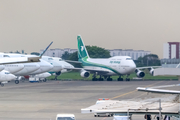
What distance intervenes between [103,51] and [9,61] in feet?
496

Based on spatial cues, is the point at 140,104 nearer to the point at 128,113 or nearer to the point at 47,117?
the point at 128,113

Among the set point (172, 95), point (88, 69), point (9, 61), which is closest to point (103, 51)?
point (88, 69)

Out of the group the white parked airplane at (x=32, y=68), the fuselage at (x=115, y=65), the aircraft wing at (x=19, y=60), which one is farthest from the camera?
the fuselage at (x=115, y=65)

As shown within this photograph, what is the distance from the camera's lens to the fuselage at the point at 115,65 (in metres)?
78.4

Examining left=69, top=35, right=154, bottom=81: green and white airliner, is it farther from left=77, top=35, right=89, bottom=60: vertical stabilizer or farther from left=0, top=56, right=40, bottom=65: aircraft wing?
left=0, top=56, right=40, bottom=65: aircraft wing

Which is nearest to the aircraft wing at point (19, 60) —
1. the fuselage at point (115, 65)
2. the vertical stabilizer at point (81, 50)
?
the fuselage at point (115, 65)

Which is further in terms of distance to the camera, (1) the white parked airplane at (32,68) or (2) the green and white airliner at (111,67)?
(2) the green and white airliner at (111,67)

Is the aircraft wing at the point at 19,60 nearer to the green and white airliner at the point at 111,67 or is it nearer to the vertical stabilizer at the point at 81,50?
the green and white airliner at the point at 111,67

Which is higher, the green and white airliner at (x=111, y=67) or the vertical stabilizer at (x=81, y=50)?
the vertical stabilizer at (x=81, y=50)

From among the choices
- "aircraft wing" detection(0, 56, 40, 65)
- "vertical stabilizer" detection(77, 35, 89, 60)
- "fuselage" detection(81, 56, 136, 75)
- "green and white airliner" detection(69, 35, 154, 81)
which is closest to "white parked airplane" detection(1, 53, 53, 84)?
"green and white airliner" detection(69, 35, 154, 81)

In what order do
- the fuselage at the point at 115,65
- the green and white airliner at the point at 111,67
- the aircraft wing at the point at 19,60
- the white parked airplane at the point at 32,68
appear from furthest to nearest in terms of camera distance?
the green and white airliner at the point at 111,67
the fuselage at the point at 115,65
the white parked airplane at the point at 32,68
the aircraft wing at the point at 19,60

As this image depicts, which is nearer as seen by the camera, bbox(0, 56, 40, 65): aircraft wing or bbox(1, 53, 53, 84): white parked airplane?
bbox(0, 56, 40, 65): aircraft wing

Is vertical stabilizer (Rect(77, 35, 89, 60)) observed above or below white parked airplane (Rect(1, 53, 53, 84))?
above

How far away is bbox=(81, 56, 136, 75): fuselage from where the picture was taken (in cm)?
7838
